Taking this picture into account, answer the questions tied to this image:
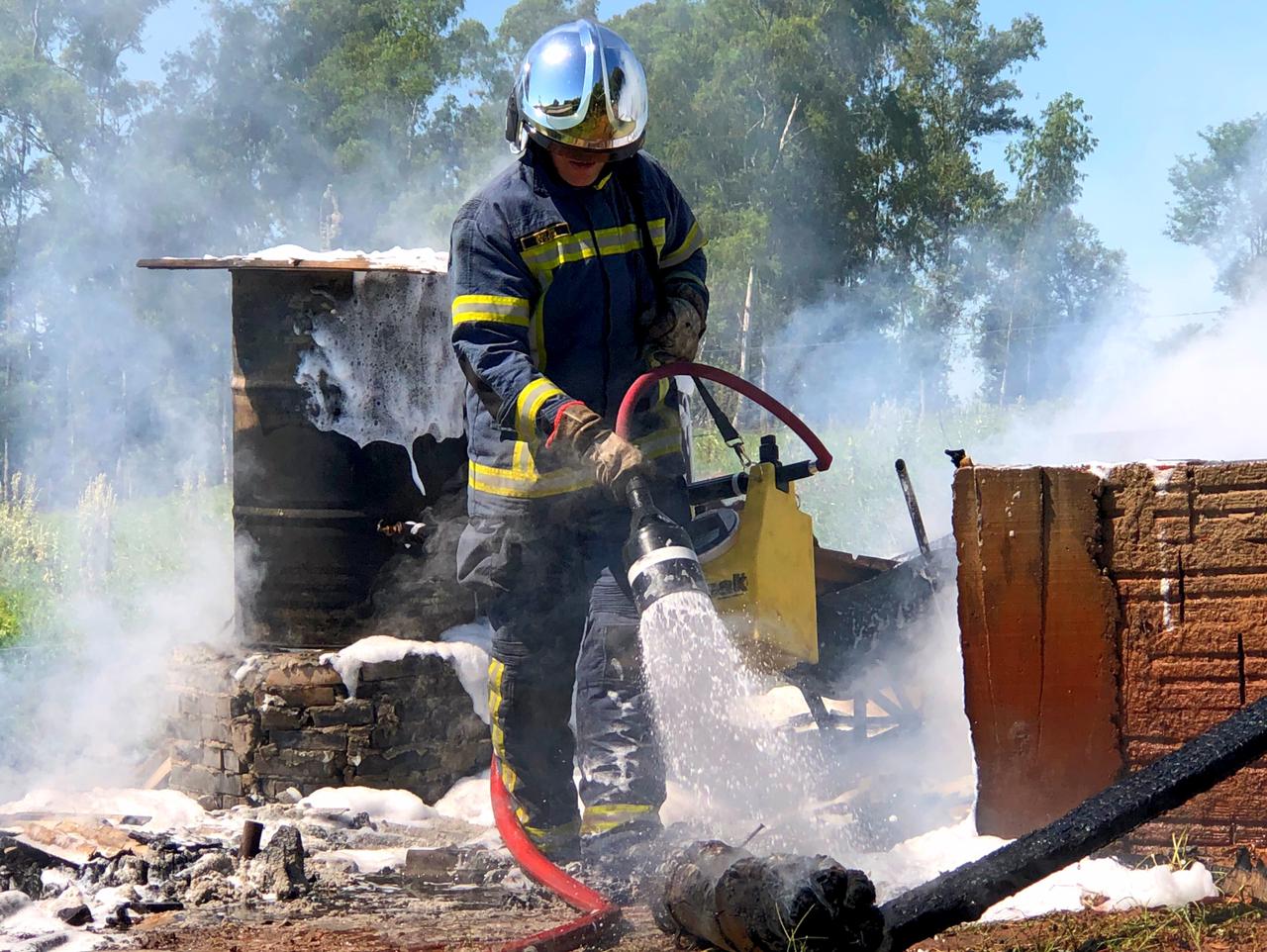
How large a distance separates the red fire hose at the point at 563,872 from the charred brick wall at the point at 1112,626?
844mm

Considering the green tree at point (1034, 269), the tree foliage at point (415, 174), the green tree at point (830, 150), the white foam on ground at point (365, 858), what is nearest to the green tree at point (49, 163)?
the tree foliage at point (415, 174)

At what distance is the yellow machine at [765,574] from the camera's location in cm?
468

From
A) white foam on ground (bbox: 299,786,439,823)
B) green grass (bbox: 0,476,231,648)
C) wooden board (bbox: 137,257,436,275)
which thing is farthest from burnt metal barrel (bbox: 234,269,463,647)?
green grass (bbox: 0,476,231,648)

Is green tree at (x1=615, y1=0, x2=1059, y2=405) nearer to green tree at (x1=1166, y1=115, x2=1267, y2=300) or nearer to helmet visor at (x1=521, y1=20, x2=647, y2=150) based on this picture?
green tree at (x1=1166, y1=115, x2=1267, y2=300)

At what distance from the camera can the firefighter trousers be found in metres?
3.97

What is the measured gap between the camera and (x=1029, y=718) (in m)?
3.62

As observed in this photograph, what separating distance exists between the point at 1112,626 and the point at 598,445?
60.5 inches

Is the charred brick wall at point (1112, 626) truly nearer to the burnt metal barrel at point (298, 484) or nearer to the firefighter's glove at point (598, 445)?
the firefighter's glove at point (598, 445)

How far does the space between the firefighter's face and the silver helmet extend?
1.4 inches

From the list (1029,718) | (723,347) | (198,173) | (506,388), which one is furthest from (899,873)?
(198,173)

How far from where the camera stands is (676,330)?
13.0ft

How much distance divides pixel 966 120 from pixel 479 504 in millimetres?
28407

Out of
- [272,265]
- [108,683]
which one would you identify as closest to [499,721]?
[272,265]

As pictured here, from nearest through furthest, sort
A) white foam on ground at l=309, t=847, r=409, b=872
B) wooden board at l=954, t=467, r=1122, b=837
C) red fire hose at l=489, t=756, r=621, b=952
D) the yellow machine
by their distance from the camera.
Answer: red fire hose at l=489, t=756, r=621, b=952
wooden board at l=954, t=467, r=1122, b=837
white foam on ground at l=309, t=847, r=409, b=872
the yellow machine
